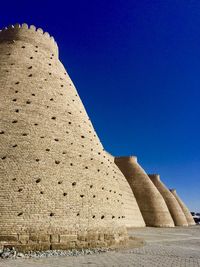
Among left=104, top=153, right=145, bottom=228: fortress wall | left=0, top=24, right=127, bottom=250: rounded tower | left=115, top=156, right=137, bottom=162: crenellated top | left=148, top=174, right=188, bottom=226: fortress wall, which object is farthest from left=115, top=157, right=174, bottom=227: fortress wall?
left=0, top=24, right=127, bottom=250: rounded tower

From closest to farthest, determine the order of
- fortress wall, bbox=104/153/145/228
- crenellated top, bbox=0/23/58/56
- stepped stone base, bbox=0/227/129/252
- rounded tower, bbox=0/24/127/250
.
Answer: stepped stone base, bbox=0/227/129/252 < rounded tower, bbox=0/24/127/250 < crenellated top, bbox=0/23/58/56 < fortress wall, bbox=104/153/145/228

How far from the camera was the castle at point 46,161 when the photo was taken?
1038 cm

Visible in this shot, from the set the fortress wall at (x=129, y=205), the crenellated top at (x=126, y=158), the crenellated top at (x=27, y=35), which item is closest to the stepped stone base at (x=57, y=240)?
the crenellated top at (x=27, y=35)

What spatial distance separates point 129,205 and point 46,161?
2211cm

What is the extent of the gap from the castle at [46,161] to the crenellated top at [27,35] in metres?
0.05

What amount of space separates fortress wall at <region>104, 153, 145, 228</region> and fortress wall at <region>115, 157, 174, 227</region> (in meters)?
0.95

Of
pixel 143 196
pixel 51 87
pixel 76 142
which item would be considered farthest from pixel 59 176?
pixel 143 196

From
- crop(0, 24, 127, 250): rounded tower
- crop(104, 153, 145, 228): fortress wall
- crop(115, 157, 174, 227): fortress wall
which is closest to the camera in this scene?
crop(0, 24, 127, 250): rounded tower

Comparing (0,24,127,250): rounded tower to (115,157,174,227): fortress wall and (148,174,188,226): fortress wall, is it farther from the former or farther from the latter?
(148,174,188,226): fortress wall

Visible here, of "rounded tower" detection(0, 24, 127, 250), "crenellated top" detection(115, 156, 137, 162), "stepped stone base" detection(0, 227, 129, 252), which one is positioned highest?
"crenellated top" detection(115, 156, 137, 162)

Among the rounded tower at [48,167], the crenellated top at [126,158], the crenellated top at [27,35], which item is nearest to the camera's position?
the rounded tower at [48,167]

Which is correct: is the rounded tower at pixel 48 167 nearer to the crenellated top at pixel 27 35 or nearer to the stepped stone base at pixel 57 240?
the stepped stone base at pixel 57 240

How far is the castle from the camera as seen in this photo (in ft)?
34.1

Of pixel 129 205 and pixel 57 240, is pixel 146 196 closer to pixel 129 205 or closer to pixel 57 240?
pixel 129 205
